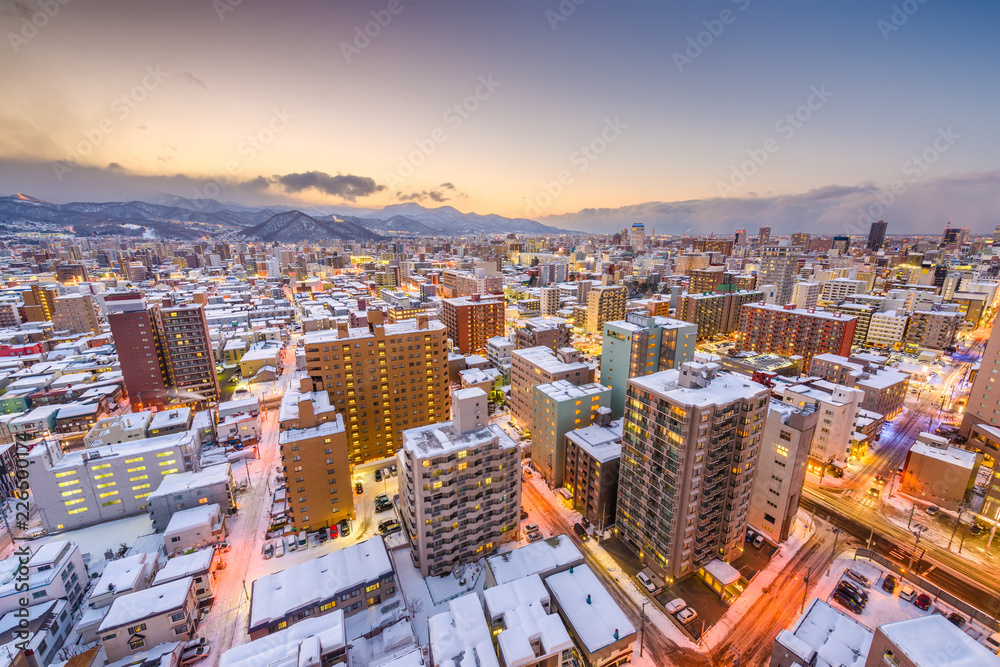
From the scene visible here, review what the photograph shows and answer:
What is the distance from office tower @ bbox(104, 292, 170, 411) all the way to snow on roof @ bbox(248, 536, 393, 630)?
225ft

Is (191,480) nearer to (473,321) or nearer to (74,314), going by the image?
(473,321)

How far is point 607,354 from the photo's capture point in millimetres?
75125

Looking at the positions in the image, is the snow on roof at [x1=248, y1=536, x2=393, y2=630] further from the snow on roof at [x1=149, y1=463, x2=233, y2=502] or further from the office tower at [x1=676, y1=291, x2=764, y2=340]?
the office tower at [x1=676, y1=291, x2=764, y2=340]

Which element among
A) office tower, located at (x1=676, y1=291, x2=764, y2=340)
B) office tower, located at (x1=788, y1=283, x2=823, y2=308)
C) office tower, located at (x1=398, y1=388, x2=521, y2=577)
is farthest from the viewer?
office tower, located at (x1=788, y1=283, x2=823, y2=308)

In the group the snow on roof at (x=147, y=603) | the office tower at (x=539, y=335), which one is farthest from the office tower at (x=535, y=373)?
the snow on roof at (x=147, y=603)

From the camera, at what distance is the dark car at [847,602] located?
131 feet

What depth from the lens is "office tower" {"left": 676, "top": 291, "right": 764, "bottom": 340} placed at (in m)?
134

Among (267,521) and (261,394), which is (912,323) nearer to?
(267,521)

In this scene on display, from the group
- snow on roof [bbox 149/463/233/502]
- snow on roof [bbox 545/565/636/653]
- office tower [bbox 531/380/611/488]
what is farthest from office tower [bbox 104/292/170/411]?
snow on roof [bbox 545/565/636/653]

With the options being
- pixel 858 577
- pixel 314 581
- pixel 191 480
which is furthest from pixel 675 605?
pixel 191 480

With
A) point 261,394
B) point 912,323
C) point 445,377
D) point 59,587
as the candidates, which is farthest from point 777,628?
point 912,323

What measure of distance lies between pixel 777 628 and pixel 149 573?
69098 millimetres

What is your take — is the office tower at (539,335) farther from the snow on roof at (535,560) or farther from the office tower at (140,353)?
the office tower at (140,353)

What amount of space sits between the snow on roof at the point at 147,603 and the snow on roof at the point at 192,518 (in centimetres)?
958
